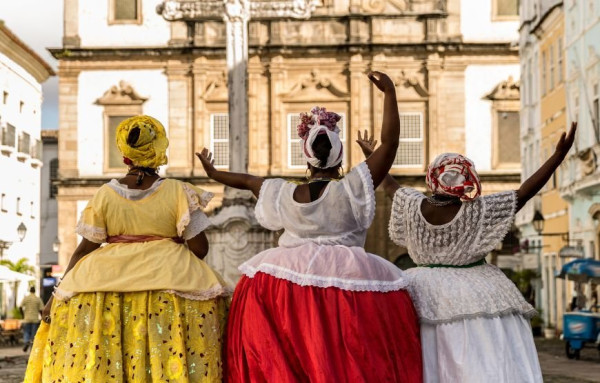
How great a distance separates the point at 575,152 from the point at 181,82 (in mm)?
17721

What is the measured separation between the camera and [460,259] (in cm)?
768

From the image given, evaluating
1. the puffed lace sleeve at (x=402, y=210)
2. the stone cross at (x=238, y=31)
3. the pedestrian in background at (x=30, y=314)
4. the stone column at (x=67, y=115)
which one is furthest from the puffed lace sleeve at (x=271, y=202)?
the stone column at (x=67, y=115)

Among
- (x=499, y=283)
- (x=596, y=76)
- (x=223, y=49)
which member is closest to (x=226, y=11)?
(x=596, y=76)

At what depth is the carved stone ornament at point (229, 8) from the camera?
76.0ft

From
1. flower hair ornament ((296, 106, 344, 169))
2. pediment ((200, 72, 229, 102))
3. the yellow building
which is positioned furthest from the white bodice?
pediment ((200, 72, 229, 102))

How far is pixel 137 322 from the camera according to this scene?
734 centimetres

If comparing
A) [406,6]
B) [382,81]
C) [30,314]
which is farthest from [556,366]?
[406,6]

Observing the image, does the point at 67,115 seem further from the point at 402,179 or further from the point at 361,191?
the point at 361,191

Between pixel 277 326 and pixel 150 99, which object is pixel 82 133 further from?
pixel 277 326

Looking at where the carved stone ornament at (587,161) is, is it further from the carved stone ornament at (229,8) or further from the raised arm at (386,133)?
the raised arm at (386,133)

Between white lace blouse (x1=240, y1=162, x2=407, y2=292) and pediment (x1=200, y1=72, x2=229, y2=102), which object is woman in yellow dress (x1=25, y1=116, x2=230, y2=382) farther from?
pediment (x1=200, y1=72, x2=229, y2=102)

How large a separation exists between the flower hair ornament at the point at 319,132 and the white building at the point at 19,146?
1623 inches

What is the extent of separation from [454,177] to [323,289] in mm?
1010

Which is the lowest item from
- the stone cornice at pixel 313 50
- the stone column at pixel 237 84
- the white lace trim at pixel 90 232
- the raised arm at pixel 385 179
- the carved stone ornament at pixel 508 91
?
the white lace trim at pixel 90 232
